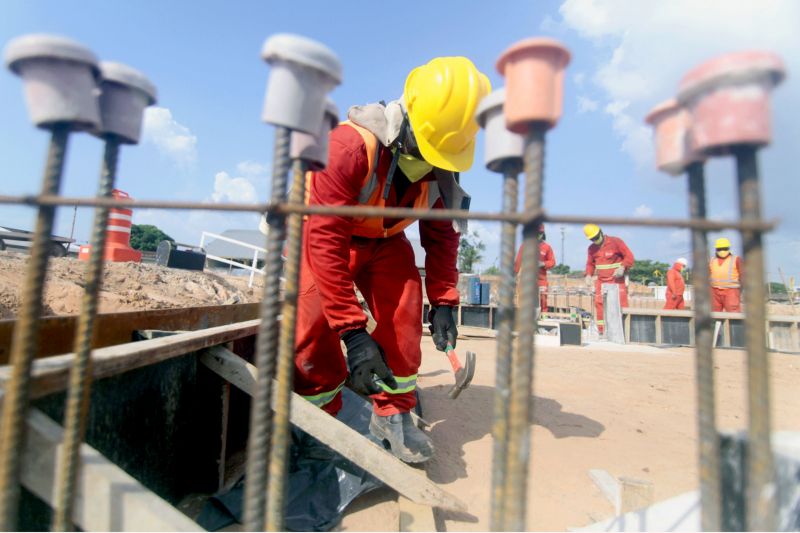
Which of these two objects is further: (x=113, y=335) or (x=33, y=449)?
(x=113, y=335)

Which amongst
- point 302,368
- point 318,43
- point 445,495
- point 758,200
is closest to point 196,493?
point 302,368

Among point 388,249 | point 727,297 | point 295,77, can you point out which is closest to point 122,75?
point 295,77

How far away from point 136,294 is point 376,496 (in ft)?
15.4

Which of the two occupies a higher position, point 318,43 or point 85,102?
point 318,43

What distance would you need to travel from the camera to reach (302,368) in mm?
2342

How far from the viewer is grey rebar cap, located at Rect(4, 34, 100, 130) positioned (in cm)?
79

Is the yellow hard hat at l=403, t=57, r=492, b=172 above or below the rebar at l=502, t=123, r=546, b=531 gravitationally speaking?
above

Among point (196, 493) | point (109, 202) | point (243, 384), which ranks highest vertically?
point (109, 202)

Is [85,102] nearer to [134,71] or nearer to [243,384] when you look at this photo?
[134,71]

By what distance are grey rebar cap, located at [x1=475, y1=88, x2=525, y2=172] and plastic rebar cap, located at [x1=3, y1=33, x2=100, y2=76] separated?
0.79m

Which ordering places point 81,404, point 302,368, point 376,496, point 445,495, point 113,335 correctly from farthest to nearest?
point 302,368 < point 113,335 < point 376,496 < point 445,495 < point 81,404

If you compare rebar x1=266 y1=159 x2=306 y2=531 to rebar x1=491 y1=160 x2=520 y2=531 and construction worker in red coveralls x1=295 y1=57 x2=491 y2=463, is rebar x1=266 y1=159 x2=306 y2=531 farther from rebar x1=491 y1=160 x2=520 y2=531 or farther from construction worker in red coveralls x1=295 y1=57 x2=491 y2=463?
construction worker in red coveralls x1=295 y1=57 x2=491 y2=463

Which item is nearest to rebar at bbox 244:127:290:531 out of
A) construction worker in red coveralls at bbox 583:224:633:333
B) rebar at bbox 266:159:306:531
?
rebar at bbox 266:159:306:531

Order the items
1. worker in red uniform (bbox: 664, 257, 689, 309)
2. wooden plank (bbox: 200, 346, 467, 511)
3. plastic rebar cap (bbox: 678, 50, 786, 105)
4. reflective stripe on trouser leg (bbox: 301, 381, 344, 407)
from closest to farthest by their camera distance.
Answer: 1. plastic rebar cap (bbox: 678, 50, 786, 105)
2. wooden plank (bbox: 200, 346, 467, 511)
3. reflective stripe on trouser leg (bbox: 301, 381, 344, 407)
4. worker in red uniform (bbox: 664, 257, 689, 309)
